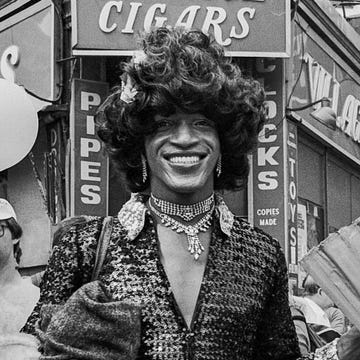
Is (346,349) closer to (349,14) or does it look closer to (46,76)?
(46,76)

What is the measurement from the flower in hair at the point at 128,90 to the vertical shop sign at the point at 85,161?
727cm

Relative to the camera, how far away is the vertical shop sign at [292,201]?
432 inches

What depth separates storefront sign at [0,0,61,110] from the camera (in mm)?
10945

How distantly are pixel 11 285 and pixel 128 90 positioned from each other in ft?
10.6

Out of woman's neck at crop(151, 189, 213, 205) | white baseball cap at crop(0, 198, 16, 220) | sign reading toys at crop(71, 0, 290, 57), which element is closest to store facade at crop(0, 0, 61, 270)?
sign reading toys at crop(71, 0, 290, 57)

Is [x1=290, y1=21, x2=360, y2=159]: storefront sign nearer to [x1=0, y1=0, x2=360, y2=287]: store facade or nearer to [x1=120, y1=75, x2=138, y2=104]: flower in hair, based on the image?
[x1=0, y1=0, x2=360, y2=287]: store facade

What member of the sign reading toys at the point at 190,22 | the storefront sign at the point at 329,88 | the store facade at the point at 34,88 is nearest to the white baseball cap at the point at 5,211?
the sign reading toys at the point at 190,22

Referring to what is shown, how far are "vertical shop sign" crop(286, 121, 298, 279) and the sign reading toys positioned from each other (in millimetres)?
1128

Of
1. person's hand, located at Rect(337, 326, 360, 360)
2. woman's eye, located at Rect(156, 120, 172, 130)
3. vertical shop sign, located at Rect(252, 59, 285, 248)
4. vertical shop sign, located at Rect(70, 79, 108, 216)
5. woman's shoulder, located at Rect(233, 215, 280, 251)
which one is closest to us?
person's hand, located at Rect(337, 326, 360, 360)

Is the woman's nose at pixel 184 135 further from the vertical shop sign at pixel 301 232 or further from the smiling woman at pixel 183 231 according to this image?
the vertical shop sign at pixel 301 232

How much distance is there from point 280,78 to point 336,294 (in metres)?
8.61

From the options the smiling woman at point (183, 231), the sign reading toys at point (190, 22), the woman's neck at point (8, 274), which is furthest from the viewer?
the sign reading toys at point (190, 22)

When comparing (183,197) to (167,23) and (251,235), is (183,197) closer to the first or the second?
(251,235)

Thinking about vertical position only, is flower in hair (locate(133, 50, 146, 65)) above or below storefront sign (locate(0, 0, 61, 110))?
below
